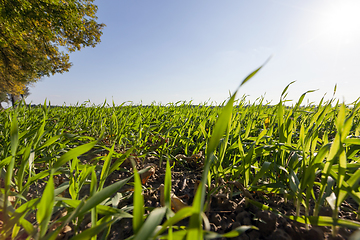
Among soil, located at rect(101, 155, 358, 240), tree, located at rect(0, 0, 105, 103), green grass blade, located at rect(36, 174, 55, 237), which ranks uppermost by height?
tree, located at rect(0, 0, 105, 103)

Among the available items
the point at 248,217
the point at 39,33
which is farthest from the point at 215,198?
the point at 39,33

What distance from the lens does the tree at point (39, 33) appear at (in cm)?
529

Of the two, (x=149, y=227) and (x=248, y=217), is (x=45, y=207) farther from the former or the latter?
(x=248, y=217)

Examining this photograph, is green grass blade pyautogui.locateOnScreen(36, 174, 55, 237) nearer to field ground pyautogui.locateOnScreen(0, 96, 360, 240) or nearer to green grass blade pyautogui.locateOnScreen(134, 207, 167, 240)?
field ground pyautogui.locateOnScreen(0, 96, 360, 240)

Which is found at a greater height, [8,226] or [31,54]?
[31,54]

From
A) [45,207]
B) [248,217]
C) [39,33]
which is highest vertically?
[39,33]

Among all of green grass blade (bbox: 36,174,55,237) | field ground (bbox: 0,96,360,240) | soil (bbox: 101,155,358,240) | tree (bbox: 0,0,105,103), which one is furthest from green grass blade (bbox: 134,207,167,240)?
tree (bbox: 0,0,105,103)

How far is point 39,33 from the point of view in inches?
255

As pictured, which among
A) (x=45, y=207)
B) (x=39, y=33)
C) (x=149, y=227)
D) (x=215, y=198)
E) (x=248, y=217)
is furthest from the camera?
(x=39, y=33)

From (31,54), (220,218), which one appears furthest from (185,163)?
(31,54)

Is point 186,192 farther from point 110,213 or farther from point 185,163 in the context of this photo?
point 110,213

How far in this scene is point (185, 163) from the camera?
1405mm

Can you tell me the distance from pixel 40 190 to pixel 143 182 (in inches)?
30.0

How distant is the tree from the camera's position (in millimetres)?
5289
